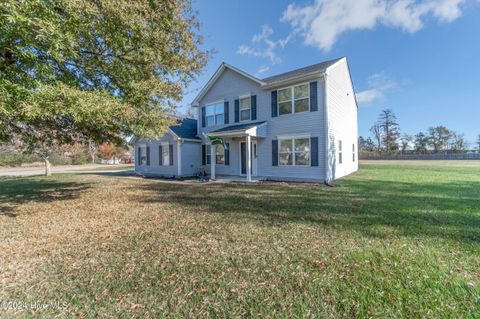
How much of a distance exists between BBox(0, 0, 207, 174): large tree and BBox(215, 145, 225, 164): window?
Result: 7.76 meters

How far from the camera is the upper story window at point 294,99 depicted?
11.9 m

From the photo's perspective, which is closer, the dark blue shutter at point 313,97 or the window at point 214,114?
the dark blue shutter at point 313,97

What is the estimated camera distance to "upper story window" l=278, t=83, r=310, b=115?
467 inches

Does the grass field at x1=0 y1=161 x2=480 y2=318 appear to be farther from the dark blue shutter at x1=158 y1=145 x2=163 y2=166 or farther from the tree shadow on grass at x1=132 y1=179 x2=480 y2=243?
the dark blue shutter at x1=158 y1=145 x2=163 y2=166

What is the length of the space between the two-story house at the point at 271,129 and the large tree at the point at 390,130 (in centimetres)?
4232

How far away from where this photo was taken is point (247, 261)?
10.9 ft

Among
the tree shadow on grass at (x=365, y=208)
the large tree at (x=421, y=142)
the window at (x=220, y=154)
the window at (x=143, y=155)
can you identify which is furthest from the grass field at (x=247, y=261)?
the large tree at (x=421, y=142)

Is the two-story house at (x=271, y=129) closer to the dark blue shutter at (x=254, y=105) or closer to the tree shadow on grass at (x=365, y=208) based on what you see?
the dark blue shutter at (x=254, y=105)

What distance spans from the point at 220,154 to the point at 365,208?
10764 mm

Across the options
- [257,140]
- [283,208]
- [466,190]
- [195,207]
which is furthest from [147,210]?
[466,190]

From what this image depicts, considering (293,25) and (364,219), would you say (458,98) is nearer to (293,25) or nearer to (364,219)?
(293,25)

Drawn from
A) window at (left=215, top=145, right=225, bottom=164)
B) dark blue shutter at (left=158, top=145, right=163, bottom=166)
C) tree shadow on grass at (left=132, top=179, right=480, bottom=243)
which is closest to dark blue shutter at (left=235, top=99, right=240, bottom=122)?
window at (left=215, top=145, right=225, bottom=164)

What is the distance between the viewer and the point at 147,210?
255 inches

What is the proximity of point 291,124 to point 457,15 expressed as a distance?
1127cm
